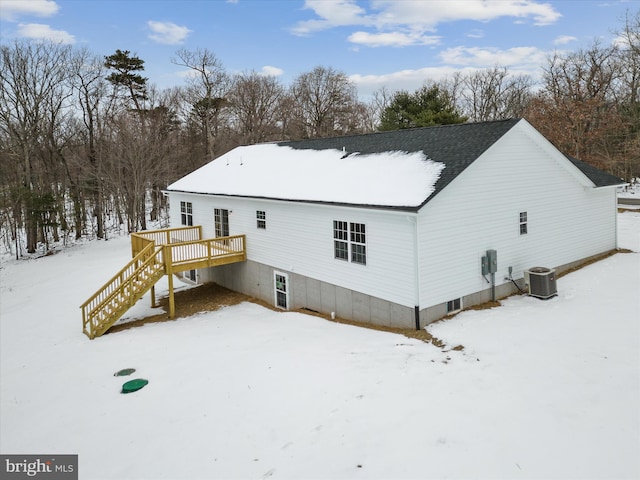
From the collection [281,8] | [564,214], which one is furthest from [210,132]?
[564,214]

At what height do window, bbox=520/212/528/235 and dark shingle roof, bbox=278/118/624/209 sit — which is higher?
dark shingle roof, bbox=278/118/624/209

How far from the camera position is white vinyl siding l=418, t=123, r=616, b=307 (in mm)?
11992

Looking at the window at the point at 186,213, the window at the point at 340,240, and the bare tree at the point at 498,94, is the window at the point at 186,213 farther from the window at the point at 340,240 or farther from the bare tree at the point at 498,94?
the bare tree at the point at 498,94

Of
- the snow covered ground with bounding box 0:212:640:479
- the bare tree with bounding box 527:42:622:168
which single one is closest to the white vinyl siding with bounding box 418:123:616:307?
the snow covered ground with bounding box 0:212:640:479

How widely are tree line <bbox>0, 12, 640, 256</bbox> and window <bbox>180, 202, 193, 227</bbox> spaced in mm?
12315

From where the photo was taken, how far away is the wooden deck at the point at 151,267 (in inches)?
596

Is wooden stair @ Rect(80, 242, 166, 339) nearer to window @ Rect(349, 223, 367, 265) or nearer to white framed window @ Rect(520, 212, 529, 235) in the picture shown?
window @ Rect(349, 223, 367, 265)

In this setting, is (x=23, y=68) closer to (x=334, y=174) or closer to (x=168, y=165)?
(x=168, y=165)

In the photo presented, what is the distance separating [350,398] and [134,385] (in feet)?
17.0

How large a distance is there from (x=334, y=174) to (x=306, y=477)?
1098cm

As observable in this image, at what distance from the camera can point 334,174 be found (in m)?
15.5

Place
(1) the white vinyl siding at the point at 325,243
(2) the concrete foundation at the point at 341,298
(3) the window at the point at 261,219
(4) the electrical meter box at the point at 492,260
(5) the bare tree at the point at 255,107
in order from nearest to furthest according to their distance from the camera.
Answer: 1. (1) the white vinyl siding at the point at 325,243
2. (2) the concrete foundation at the point at 341,298
3. (4) the electrical meter box at the point at 492,260
4. (3) the window at the point at 261,219
5. (5) the bare tree at the point at 255,107

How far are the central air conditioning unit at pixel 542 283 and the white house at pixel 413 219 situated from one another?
70cm

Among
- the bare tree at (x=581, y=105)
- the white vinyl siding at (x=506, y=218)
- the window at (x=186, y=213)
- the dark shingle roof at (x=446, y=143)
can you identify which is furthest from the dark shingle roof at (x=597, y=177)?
the window at (x=186, y=213)
